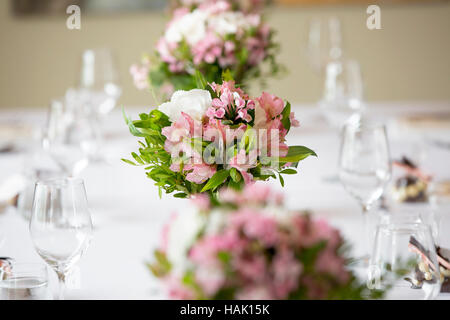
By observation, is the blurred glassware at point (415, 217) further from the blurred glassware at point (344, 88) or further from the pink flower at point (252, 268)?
the blurred glassware at point (344, 88)

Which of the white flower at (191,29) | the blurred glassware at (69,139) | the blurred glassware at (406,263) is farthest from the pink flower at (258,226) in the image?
the white flower at (191,29)

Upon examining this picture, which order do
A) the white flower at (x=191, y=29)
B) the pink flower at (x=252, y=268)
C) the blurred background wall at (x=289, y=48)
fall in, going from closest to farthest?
the pink flower at (x=252, y=268) → the white flower at (x=191, y=29) → the blurred background wall at (x=289, y=48)

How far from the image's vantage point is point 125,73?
4.47 m

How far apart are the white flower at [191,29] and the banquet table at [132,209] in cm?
38

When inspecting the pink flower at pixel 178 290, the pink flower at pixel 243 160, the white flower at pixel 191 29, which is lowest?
the pink flower at pixel 178 290

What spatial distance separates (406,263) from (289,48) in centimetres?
381

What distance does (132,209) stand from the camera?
1.49 m

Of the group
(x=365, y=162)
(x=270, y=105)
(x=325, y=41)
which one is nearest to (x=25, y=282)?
(x=270, y=105)

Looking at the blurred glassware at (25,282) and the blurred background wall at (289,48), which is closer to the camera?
the blurred glassware at (25,282)

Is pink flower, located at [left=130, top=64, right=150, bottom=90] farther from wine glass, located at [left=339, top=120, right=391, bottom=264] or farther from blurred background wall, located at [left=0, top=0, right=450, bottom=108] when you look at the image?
blurred background wall, located at [left=0, top=0, right=450, bottom=108]

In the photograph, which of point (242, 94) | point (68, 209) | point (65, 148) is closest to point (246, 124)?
point (242, 94)

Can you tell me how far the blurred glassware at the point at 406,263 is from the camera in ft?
2.40

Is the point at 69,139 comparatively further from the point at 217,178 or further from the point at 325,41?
the point at 325,41

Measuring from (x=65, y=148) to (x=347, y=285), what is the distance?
3.69 feet
